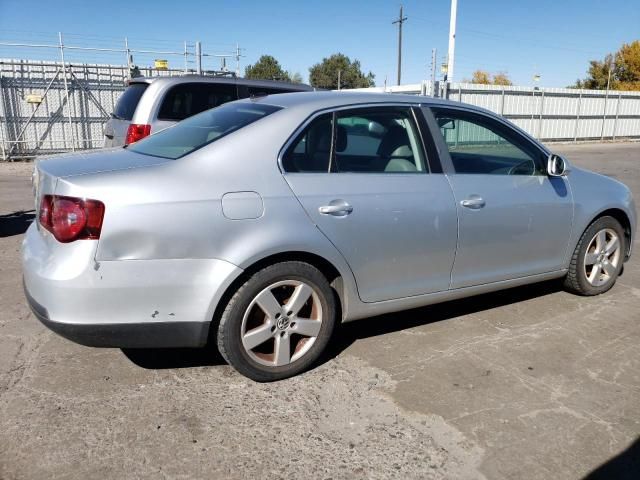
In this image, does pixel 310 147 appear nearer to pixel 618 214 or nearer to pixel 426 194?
pixel 426 194

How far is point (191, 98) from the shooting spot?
7285 mm

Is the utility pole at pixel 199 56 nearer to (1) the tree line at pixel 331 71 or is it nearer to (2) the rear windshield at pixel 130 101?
(2) the rear windshield at pixel 130 101

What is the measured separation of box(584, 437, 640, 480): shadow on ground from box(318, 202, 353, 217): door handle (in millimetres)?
1741

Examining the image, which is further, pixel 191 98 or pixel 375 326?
pixel 191 98

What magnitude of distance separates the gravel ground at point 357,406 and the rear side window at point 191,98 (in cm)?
370

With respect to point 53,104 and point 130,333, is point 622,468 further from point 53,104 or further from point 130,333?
point 53,104

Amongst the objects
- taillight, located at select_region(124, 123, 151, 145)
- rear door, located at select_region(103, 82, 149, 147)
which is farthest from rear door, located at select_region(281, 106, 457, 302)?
rear door, located at select_region(103, 82, 149, 147)

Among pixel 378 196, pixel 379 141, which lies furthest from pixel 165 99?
pixel 378 196

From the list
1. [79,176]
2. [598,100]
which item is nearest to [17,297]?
[79,176]

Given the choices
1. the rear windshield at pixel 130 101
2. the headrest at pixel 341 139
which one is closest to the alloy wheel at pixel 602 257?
the headrest at pixel 341 139

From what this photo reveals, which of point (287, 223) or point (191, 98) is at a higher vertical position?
point (191, 98)

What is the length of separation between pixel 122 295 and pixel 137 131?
15.0 feet

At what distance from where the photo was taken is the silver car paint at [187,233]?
2660 mm

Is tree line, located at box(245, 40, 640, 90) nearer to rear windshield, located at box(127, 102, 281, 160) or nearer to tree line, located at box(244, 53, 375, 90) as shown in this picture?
tree line, located at box(244, 53, 375, 90)
